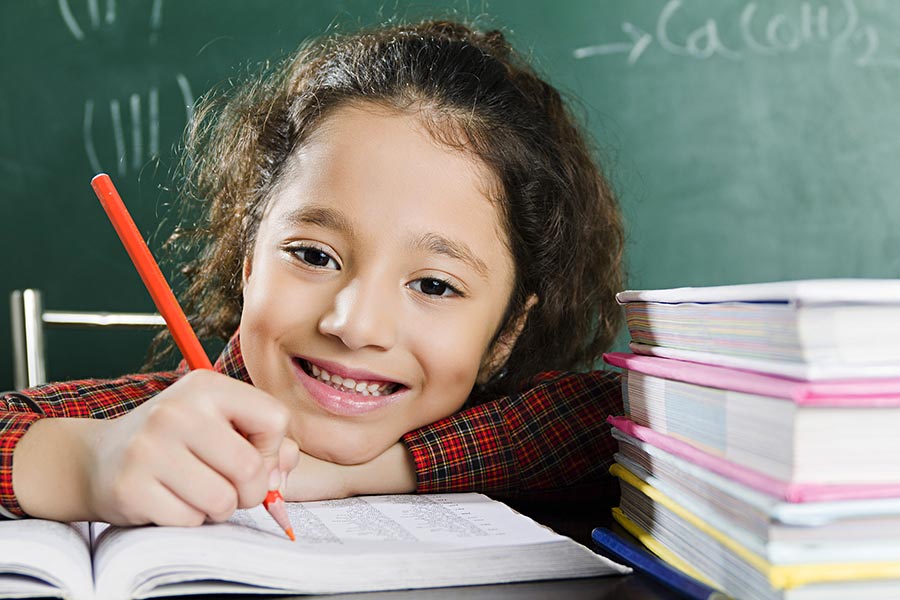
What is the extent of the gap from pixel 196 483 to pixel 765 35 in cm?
200

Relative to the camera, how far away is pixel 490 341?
3.76 feet

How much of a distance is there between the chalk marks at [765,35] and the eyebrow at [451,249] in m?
1.30

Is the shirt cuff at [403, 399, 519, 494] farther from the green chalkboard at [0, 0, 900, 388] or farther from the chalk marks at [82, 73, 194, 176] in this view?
the chalk marks at [82, 73, 194, 176]

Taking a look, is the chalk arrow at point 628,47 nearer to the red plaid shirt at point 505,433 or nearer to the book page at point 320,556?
the red plaid shirt at point 505,433

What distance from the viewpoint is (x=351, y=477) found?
35.3 inches

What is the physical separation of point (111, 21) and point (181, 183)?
0.48 metres

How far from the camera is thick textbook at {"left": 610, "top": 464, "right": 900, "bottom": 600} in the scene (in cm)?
45

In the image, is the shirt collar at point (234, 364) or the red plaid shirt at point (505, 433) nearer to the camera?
the red plaid shirt at point (505, 433)

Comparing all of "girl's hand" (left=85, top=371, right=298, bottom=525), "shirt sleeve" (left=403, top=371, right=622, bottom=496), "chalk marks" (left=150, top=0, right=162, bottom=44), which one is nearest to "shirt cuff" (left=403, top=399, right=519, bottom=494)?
"shirt sleeve" (left=403, top=371, right=622, bottom=496)

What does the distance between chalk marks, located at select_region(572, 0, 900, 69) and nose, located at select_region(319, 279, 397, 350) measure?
4.68ft

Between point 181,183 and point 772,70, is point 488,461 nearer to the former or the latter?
point 181,183

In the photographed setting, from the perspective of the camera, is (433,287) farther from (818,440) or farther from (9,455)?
(818,440)

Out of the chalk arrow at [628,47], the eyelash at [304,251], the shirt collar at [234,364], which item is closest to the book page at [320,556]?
the eyelash at [304,251]

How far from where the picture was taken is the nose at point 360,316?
0.90 metres
